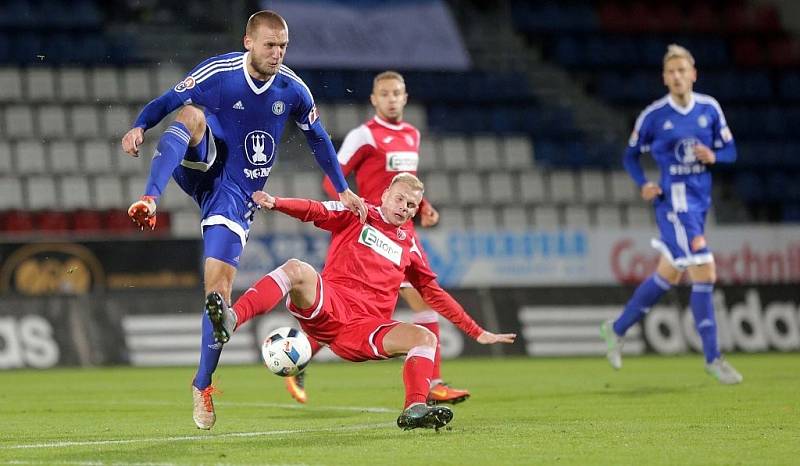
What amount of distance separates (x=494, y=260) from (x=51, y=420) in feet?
36.5

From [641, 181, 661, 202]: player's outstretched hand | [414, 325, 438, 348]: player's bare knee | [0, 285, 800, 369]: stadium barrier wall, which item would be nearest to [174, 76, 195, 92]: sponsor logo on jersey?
[414, 325, 438, 348]: player's bare knee

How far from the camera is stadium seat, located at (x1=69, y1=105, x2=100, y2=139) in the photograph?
18.8 meters

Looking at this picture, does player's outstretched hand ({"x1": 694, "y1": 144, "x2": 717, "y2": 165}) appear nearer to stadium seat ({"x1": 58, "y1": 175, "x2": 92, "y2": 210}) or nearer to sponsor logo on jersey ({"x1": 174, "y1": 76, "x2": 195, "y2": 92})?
sponsor logo on jersey ({"x1": 174, "y1": 76, "x2": 195, "y2": 92})

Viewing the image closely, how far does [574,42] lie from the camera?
22.9 m

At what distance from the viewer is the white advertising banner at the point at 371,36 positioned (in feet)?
66.3

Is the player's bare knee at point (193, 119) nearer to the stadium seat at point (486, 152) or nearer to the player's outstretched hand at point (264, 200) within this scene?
the player's outstretched hand at point (264, 200)

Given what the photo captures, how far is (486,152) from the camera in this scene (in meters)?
21.0

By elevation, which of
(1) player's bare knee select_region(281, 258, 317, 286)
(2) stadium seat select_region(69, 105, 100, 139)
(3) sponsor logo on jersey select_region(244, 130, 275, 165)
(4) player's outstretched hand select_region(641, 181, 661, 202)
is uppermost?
(2) stadium seat select_region(69, 105, 100, 139)

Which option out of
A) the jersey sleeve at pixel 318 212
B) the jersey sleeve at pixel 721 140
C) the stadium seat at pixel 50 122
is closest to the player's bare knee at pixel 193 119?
the jersey sleeve at pixel 318 212

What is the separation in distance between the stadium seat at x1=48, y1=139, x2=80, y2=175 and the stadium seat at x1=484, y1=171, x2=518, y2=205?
6.34 metres

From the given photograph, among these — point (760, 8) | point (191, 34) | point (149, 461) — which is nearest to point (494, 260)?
point (191, 34)

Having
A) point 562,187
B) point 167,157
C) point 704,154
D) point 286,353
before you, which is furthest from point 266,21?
point 562,187

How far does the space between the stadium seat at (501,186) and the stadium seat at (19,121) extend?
699cm

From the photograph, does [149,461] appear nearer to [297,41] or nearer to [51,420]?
[51,420]
